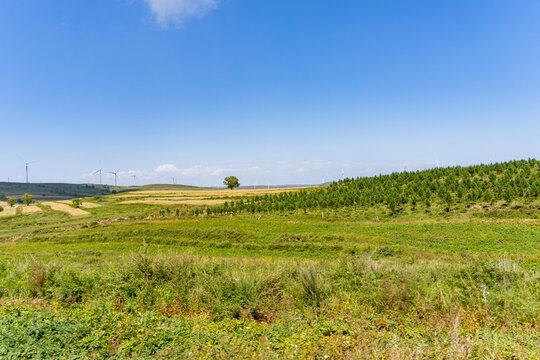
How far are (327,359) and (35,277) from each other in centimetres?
1078

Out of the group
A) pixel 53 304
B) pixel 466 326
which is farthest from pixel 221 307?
pixel 466 326

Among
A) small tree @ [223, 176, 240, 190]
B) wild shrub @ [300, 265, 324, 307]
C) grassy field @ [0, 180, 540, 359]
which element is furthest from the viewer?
small tree @ [223, 176, 240, 190]

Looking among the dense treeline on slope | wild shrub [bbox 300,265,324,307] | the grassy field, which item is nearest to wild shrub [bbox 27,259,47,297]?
the grassy field

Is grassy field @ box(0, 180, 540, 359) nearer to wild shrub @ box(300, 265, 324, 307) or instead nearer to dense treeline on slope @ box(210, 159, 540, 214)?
wild shrub @ box(300, 265, 324, 307)

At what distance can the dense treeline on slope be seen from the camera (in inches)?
1228

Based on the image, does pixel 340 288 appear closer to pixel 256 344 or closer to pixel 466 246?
pixel 256 344

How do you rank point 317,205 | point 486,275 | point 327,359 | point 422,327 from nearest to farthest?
point 327,359 < point 422,327 < point 486,275 < point 317,205

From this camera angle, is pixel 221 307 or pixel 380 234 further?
pixel 380 234

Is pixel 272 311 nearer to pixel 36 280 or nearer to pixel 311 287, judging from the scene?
pixel 311 287

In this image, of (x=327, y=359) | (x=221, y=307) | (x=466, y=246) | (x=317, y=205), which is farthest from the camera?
(x=317, y=205)

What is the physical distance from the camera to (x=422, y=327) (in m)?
6.29

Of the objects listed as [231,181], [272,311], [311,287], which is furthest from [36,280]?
[231,181]

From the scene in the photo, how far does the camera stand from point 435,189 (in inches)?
1428

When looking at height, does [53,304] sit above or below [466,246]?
above
